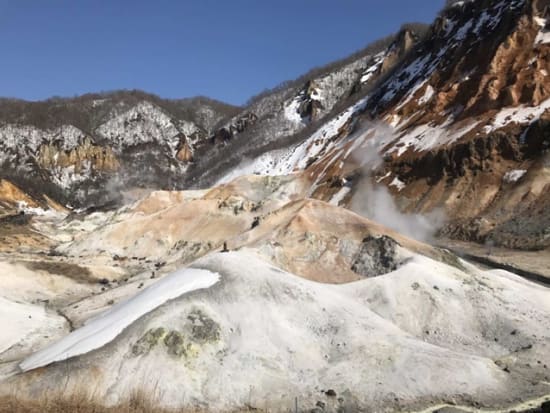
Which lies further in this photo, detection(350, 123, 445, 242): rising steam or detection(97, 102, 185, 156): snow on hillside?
detection(97, 102, 185, 156): snow on hillside

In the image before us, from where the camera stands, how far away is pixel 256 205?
52.4 metres

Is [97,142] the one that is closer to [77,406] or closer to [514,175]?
[514,175]

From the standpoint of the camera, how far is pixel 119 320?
19359mm

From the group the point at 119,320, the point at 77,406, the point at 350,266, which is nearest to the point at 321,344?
the point at 119,320

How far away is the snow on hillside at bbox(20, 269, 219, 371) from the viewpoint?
17797 millimetres

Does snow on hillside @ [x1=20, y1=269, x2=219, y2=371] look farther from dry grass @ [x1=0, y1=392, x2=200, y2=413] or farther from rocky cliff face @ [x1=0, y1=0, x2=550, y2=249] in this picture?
rocky cliff face @ [x1=0, y1=0, x2=550, y2=249]

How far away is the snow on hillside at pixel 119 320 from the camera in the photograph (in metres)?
17.8

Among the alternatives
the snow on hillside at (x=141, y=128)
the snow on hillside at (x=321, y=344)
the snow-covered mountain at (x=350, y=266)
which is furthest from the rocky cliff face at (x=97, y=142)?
the snow on hillside at (x=321, y=344)

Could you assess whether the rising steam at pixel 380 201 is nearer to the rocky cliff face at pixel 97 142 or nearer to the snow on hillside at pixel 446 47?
the snow on hillside at pixel 446 47

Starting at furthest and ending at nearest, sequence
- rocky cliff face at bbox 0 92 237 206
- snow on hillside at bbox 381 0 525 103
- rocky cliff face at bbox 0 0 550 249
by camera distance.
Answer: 1. rocky cliff face at bbox 0 92 237 206
2. snow on hillside at bbox 381 0 525 103
3. rocky cliff face at bbox 0 0 550 249

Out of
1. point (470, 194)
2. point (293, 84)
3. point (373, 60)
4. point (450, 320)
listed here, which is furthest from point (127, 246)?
point (293, 84)

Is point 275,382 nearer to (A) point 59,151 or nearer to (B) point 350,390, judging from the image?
(B) point 350,390

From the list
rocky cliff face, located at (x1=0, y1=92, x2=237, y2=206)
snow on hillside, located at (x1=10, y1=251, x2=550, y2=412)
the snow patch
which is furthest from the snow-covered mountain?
rocky cliff face, located at (x1=0, y1=92, x2=237, y2=206)

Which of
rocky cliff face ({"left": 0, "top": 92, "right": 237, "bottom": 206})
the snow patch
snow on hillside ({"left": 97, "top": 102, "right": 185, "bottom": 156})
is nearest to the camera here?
the snow patch
